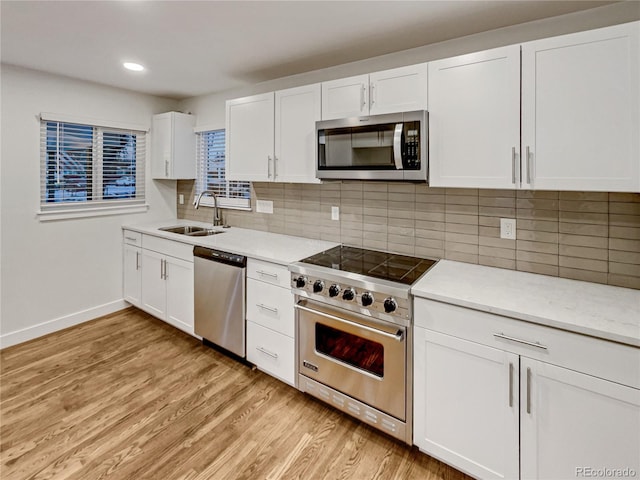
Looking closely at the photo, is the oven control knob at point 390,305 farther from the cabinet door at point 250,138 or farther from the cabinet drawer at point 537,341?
the cabinet door at point 250,138

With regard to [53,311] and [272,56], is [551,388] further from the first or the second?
[53,311]

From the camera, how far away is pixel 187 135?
376cm

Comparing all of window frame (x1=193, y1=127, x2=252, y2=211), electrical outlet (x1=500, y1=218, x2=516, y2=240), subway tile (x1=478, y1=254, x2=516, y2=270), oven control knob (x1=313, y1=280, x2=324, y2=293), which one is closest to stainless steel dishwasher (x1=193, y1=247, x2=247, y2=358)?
oven control knob (x1=313, y1=280, x2=324, y2=293)

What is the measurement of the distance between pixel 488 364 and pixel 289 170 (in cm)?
184

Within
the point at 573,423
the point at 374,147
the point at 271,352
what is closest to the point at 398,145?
the point at 374,147

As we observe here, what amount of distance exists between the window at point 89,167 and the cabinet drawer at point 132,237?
29 cm

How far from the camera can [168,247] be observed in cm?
310

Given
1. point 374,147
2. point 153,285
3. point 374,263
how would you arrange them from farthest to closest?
1. point 153,285
2. point 374,263
3. point 374,147

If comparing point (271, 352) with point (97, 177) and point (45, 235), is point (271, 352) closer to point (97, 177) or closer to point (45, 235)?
point (45, 235)

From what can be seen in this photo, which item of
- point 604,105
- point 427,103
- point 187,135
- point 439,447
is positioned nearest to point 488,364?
point 439,447

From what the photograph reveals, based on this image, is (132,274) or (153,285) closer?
(153,285)

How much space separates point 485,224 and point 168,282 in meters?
2.71

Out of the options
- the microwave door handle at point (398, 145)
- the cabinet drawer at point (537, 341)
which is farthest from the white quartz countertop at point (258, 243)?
the cabinet drawer at point (537, 341)

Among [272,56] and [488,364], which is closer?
[488,364]
